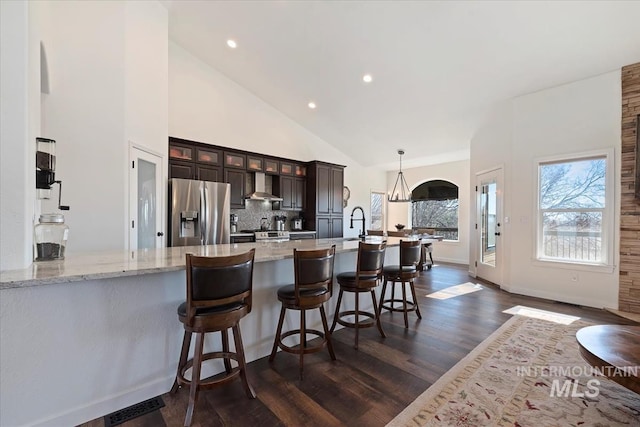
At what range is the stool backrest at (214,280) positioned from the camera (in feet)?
A: 5.33

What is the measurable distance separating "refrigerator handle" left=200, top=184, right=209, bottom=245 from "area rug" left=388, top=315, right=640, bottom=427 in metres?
3.77

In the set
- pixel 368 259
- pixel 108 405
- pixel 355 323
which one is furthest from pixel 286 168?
pixel 108 405

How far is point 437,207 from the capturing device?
8.42 metres

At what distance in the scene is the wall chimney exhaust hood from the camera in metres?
5.77

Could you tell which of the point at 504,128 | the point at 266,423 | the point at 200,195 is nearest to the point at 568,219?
the point at 504,128

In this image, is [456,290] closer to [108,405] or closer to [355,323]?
[355,323]

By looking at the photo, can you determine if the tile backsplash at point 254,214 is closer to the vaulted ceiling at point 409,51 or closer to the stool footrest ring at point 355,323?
the vaulted ceiling at point 409,51

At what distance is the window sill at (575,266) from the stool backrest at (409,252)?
264 centimetres

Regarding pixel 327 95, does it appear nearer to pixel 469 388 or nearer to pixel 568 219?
pixel 568 219

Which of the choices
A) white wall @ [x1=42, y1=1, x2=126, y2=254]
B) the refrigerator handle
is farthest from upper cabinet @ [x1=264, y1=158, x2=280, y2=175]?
white wall @ [x1=42, y1=1, x2=126, y2=254]

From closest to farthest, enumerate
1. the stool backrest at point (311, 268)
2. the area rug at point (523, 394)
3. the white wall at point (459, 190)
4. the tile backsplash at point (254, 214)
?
the area rug at point (523, 394)
the stool backrest at point (311, 268)
the tile backsplash at point (254, 214)
the white wall at point (459, 190)

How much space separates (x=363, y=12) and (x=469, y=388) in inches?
160

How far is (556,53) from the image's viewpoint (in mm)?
3570

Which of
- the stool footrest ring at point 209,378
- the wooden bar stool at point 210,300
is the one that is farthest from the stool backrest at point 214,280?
the stool footrest ring at point 209,378
